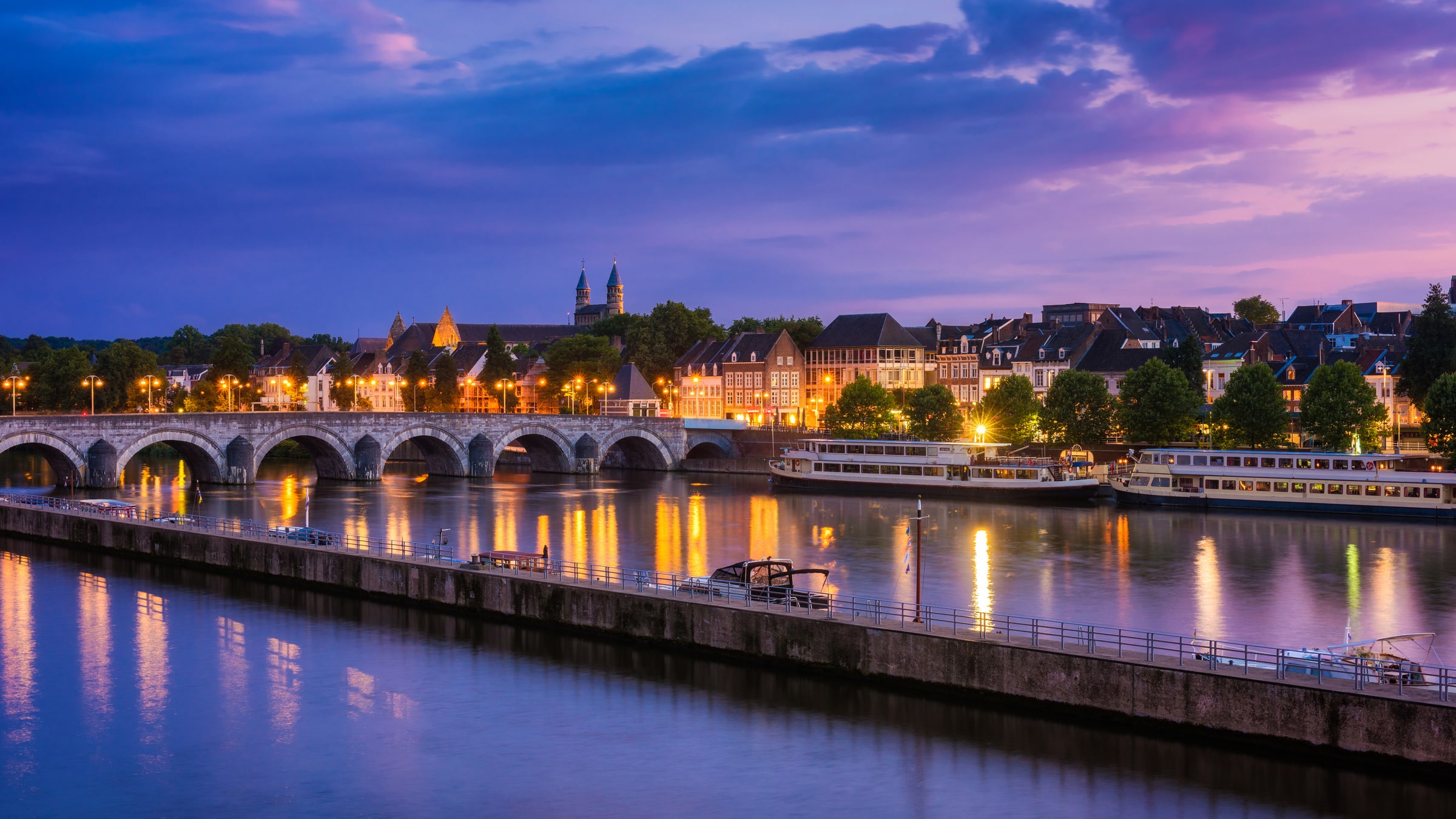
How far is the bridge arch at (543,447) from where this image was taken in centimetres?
9581

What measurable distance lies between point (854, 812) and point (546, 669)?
11559 millimetres

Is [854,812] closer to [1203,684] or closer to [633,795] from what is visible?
[633,795]

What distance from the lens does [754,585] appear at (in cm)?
3394

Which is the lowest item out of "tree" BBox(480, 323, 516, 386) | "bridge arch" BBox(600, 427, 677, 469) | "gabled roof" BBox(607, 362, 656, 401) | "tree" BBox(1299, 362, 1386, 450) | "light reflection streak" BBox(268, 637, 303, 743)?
"light reflection streak" BBox(268, 637, 303, 743)

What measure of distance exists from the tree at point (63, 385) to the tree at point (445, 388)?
111ft

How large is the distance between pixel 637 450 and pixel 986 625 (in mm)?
73785

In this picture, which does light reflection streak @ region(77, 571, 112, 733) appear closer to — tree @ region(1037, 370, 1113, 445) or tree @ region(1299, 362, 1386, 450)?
tree @ region(1037, 370, 1113, 445)

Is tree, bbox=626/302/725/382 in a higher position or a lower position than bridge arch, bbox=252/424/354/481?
higher

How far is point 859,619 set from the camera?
3069cm

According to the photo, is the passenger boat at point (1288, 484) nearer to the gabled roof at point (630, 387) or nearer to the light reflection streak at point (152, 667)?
the light reflection streak at point (152, 667)

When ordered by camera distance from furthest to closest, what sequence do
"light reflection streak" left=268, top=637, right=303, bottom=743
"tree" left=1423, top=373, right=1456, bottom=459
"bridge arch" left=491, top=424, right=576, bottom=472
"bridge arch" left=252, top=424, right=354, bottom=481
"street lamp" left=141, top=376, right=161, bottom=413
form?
"street lamp" left=141, top=376, right=161, bottom=413
"bridge arch" left=491, top=424, right=576, bottom=472
"bridge arch" left=252, top=424, right=354, bottom=481
"tree" left=1423, top=373, right=1456, bottom=459
"light reflection streak" left=268, top=637, right=303, bottom=743

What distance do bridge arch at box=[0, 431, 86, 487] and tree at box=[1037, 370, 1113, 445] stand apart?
6088cm

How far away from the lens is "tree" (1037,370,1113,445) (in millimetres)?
90875

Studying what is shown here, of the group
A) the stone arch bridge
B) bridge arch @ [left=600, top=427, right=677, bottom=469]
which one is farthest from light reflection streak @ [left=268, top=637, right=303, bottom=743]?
bridge arch @ [left=600, top=427, right=677, bottom=469]
